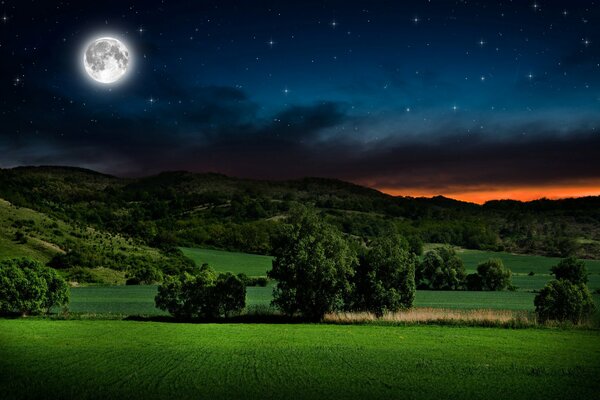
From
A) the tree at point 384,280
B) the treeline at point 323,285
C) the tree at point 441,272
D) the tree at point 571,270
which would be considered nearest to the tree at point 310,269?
the treeline at point 323,285

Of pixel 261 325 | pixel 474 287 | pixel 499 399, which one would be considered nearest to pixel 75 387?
pixel 499 399

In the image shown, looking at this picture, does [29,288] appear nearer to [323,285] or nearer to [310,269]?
[310,269]

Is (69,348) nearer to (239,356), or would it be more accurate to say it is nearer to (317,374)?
(239,356)

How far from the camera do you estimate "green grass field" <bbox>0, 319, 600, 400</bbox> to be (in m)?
23.5

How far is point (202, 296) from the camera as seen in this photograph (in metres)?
53.0

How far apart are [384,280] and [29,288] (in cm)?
3418

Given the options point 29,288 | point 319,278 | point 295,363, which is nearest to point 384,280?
point 319,278

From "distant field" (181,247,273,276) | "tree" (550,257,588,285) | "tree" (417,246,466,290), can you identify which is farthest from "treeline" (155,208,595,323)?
"distant field" (181,247,273,276)

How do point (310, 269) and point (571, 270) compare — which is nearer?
point (310, 269)

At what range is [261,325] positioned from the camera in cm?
4759

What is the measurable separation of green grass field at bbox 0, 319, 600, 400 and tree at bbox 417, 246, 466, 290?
7705 centimetres

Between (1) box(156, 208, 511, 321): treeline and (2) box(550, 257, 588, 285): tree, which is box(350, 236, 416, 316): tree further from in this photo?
(2) box(550, 257, 588, 285): tree

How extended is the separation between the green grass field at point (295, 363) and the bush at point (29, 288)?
7681 mm

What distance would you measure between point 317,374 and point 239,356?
6.35 m
